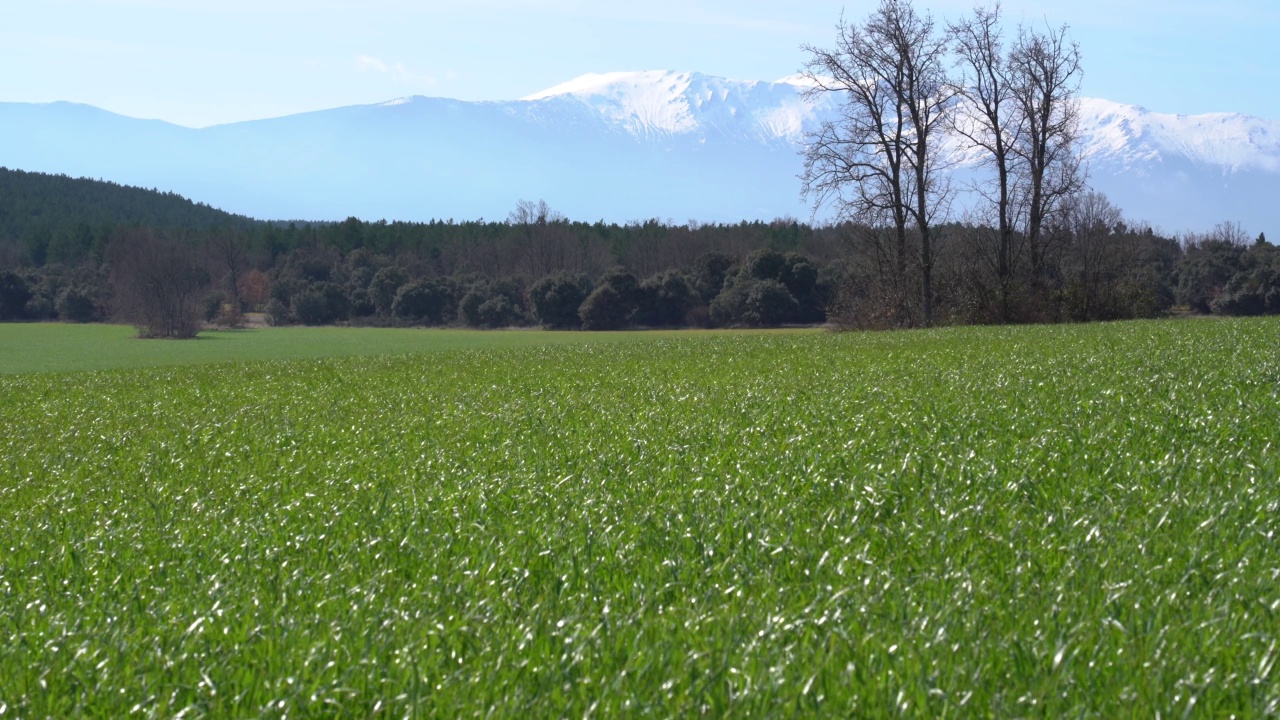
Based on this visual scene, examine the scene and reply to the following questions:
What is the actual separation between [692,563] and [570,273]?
290ft

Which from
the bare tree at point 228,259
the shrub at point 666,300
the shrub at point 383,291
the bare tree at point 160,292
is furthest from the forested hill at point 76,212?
the shrub at point 666,300

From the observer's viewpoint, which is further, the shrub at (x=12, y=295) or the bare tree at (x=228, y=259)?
the bare tree at (x=228, y=259)

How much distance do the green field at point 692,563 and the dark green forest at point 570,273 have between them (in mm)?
36390

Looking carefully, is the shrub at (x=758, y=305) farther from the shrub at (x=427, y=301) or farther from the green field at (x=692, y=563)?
the green field at (x=692, y=563)

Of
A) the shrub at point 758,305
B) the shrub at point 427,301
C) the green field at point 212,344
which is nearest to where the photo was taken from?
the green field at point 212,344

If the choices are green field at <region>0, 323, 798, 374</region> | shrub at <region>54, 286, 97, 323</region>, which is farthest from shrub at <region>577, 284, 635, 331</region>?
shrub at <region>54, 286, 97, 323</region>

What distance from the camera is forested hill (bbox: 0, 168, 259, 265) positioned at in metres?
132

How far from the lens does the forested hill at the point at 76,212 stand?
5192 inches

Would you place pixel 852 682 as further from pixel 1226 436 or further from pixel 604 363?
pixel 604 363

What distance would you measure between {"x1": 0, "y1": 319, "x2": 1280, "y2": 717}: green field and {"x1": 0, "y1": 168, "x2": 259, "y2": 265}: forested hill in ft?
442

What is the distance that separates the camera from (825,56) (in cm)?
4522

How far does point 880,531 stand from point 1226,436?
404 cm

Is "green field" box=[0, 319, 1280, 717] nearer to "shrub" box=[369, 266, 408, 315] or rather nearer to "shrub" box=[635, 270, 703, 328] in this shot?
"shrub" box=[635, 270, 703, 328]

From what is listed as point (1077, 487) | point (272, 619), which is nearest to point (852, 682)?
point (272, 619)
